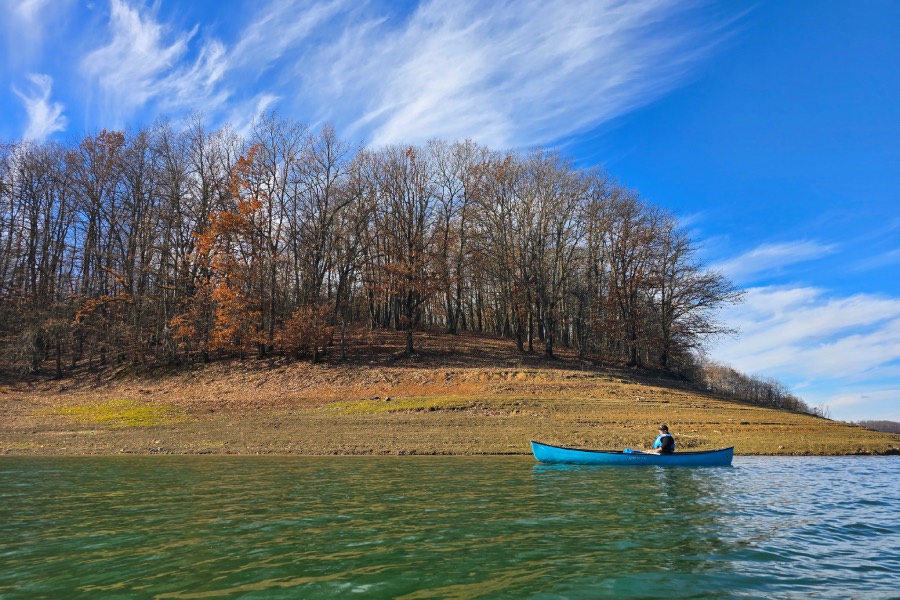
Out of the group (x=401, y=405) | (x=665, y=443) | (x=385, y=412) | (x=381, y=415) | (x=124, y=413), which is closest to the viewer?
(x=665, y=443)

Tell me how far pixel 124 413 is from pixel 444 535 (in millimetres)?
27562

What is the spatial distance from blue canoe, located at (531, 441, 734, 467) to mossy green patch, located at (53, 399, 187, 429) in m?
19.8

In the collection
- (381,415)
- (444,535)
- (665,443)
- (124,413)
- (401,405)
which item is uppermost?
(401,405)

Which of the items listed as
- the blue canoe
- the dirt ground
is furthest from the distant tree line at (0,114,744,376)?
the blue canoe

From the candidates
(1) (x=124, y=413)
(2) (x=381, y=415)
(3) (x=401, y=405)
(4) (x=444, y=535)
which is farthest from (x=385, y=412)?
(4) (x=444, y=535)

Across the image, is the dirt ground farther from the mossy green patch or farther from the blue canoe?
the blue canoe

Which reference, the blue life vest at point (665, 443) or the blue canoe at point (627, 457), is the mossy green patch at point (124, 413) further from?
the blue life vest at point (665, 443)

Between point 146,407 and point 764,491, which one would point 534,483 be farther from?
point 146,407

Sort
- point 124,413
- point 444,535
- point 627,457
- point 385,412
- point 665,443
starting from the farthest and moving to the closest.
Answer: point 124,413 → point 385,412 → point 665,443 → point 627,457 → point 444,535

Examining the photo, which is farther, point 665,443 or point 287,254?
point 287,254

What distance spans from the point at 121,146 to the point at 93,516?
141 ft

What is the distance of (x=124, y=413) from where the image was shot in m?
29.4

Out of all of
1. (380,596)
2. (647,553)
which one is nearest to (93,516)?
(380,596)

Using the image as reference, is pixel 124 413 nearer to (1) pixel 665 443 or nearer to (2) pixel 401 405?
(2) pixel 401 405
